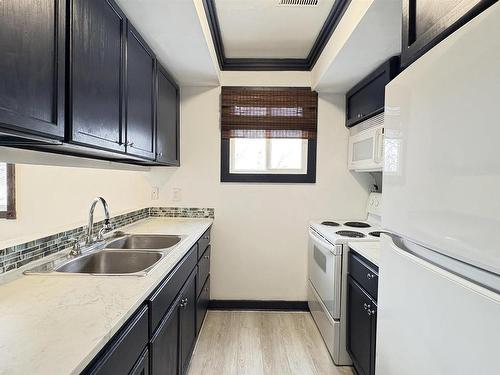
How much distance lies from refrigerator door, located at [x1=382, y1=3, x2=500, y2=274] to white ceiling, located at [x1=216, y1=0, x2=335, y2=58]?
1310 millimetres

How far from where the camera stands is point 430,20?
0.95 m

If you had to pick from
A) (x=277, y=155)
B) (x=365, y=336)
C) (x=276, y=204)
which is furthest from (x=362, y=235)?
(x=277, y=155)

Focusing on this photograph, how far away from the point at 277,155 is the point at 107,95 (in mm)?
1904

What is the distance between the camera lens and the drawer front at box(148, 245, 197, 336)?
1.22 meters

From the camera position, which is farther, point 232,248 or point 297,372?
point 232,248

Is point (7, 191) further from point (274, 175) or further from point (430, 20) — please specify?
point (274, 175)

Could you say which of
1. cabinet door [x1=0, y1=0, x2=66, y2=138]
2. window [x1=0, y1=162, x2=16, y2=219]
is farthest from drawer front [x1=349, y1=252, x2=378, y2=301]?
window [x1=0, y1=162, x2=16, y2=219]

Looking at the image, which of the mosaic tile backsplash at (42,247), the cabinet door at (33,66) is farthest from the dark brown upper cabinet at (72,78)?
the mosaic tile backsplash at (42,247)

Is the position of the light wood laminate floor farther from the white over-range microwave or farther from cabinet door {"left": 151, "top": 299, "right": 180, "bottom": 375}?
the white over-range microwave

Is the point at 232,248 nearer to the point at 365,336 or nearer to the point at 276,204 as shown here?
the point at 276,204

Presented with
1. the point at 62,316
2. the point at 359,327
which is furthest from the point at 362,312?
the point at 62,316

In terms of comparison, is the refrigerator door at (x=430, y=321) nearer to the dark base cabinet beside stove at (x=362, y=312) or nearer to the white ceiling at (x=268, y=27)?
the dark base cabinet beside stove at (x=362, y=312)

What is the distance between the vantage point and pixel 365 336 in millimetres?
1759

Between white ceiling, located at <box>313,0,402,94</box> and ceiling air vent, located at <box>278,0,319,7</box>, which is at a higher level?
ceiling air vent, located at <box>278,0,319,7</box>
